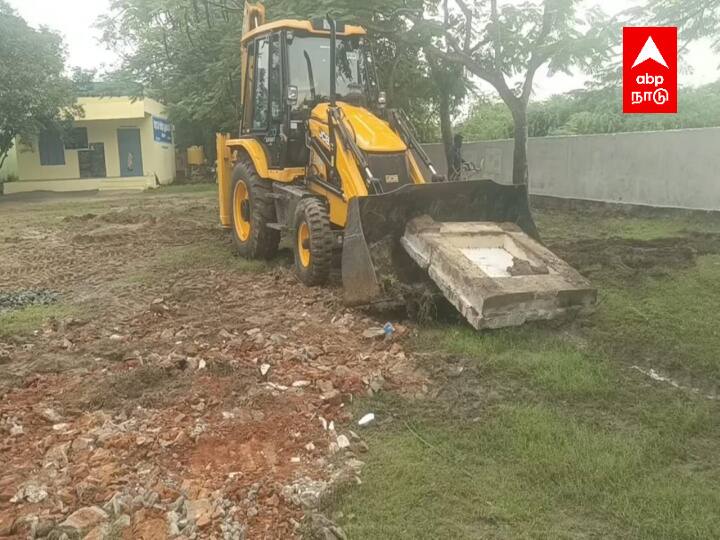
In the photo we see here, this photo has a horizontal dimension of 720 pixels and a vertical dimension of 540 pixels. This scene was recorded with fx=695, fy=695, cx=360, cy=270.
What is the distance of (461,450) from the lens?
3793 millimetres

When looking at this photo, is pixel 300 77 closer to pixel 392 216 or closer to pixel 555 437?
pixel 392 216

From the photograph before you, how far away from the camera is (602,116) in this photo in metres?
16.0

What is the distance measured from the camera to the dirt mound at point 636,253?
7840 millimetres

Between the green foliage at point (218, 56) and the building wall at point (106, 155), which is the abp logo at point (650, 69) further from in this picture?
the building wall at point (106, 155)

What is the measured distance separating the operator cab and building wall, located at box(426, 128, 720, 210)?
581 centimetres

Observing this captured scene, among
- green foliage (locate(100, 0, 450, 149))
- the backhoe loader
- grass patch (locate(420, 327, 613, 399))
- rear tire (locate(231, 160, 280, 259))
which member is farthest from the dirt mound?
green foliage (locate(100, 0, 450, 149))

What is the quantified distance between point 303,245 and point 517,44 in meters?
6.41

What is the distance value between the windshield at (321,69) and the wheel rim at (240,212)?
1874 millimetres

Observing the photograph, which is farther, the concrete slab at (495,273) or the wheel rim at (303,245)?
the wheel rim at (303,245)

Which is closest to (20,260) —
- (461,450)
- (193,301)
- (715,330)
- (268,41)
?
(193,301)

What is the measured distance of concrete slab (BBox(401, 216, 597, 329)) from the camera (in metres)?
5.31

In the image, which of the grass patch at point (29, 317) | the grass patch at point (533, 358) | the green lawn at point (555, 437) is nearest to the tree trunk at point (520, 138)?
the green lawn at point (555, 437)

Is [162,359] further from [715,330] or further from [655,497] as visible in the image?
[715,330]

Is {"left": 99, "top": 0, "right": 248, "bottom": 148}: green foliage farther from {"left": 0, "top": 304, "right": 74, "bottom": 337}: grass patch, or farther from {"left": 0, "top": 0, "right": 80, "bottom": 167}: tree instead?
{"left": 0, "top": 304, "right": 74, "bottom": 337}: grass patch
